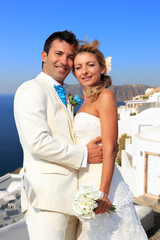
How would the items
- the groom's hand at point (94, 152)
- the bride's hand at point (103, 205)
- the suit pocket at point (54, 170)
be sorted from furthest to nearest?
the groom's hand at point (94, 152) → the suit pocket at point (54, 170) → the bride's hand at point (103, 205)

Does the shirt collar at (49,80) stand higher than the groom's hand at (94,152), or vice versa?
the shirt collar at (49,80)

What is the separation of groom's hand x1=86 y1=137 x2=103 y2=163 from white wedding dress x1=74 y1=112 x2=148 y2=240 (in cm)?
8

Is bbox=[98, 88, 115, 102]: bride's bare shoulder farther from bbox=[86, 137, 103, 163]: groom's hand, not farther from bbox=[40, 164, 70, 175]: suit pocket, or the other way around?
bbox=[40, 164, 70, 175]: suit pocket

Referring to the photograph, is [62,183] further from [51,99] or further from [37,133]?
[51,99]

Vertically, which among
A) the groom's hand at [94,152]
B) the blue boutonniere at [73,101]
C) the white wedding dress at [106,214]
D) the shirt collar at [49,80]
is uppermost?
the shirt collar at [49,80]

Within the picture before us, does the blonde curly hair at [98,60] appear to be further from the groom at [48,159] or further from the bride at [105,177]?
the groom at [48,159]

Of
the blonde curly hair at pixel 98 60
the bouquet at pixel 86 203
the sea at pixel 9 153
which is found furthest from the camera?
the sea at pixel 9 153

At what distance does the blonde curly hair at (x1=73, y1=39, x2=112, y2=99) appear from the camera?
2.97m

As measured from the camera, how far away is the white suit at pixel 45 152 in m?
2.47

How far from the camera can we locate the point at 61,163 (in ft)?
8.45

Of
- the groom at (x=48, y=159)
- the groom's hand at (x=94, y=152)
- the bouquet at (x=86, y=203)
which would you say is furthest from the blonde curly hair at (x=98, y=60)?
the bouquet at (x=86, y=203)

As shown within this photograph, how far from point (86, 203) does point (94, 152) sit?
24.4 inches

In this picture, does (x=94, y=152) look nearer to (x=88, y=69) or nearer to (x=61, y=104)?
(x=61, y=104)

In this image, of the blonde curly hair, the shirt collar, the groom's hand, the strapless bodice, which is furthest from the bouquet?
the shirt collar
